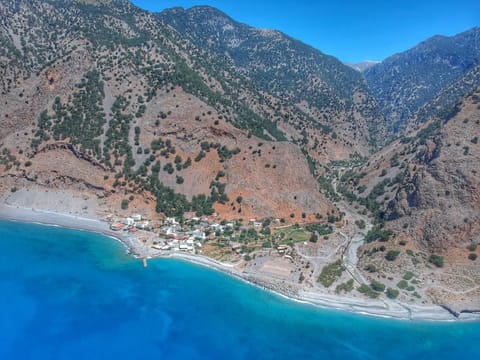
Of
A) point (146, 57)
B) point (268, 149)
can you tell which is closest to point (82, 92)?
point (146, 57)

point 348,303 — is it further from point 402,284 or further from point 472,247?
point 472,247

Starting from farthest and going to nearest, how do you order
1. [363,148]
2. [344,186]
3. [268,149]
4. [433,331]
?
Answer: [363,148] < [344,186] < [268,149] < [433,331]

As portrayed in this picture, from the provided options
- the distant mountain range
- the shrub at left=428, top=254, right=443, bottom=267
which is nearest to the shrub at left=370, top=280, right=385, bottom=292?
the distant mountain range

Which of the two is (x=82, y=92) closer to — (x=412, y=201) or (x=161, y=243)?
(x=161, y=243)

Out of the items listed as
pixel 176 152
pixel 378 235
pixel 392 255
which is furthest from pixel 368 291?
pixel 176 152

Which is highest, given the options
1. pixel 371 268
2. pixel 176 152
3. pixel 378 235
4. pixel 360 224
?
pixel 176 152

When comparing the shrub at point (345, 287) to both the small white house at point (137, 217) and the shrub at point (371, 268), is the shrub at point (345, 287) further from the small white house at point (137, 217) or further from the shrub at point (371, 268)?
the small white house at point (137, 217)
